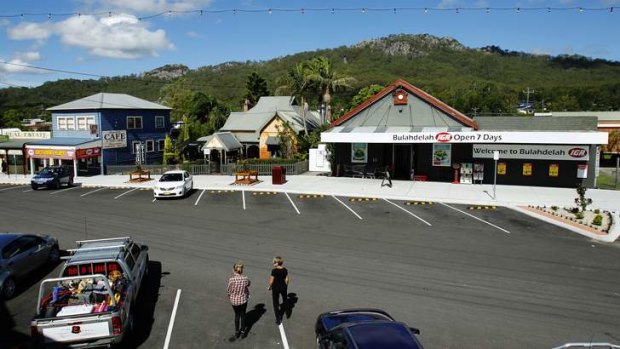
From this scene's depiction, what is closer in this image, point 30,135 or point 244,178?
point 244,178

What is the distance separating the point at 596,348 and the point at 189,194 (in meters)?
24.5

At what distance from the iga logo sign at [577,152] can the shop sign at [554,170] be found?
1.16m

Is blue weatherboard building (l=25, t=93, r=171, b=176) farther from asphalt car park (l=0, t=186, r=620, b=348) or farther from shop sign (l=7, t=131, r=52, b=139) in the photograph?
asphalt car park (l=0, t=186, r=620, b=348)

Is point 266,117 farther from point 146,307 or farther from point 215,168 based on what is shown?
point 146,307

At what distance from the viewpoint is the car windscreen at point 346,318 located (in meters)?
9.12

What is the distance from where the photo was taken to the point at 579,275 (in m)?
14.4

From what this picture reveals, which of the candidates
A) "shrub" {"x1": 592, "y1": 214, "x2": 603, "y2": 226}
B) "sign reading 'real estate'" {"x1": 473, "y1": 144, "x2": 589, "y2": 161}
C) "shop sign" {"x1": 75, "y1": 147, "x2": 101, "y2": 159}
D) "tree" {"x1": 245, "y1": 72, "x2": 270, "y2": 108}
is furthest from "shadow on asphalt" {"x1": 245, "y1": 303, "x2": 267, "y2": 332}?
"tree" {"x1": 245, "y1": 72, "x2": 270, "y2": 108}

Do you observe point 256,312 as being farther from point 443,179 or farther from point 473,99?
point 473,99

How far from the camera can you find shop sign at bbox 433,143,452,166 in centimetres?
3319

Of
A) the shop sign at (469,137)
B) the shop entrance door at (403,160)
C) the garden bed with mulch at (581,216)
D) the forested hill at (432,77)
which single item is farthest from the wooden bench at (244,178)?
the forested hill at (432,77)

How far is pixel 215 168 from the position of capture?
132 ft

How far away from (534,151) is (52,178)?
3259 centimetres

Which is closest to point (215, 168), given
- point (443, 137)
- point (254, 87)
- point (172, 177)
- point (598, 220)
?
point (172, 177)

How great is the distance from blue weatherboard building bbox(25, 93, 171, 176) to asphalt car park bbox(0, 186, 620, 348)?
15.4 metres
